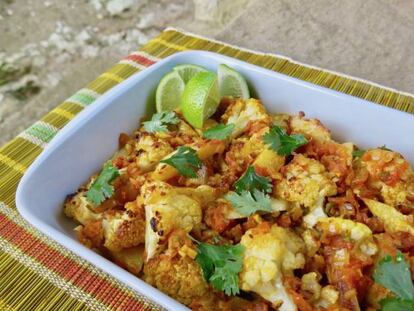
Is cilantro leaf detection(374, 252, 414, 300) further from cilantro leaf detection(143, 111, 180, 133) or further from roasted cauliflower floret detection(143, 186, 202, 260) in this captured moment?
cilantro leaf detection(143, 111, 180, 133)

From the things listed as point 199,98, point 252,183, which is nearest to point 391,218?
point 252,183

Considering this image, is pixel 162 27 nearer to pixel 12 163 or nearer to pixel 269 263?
pixel 12 163

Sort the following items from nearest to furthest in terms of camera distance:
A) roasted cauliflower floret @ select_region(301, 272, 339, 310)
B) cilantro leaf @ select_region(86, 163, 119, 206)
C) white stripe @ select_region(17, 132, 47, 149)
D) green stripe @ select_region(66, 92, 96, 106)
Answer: roasted cauliflower floret @ select_region(301, 272, 339, 310)
cilantro leaf @ select_region(86, 163, 119, 206)
white stripe @ select_region(17, 132, 47, 149)
green stripe @ select_region(66, 92, 96, 106)

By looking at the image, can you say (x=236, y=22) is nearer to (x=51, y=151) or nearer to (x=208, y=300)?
(x=51, y=151)

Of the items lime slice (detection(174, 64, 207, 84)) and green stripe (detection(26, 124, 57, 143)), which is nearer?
lime slice (detection(174, 64, 207, 84))

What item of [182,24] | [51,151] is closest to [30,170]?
[51,151]

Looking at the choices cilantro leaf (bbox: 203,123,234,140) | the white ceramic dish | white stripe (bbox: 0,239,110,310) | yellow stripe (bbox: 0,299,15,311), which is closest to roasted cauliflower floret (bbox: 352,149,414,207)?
the white ceramic dish

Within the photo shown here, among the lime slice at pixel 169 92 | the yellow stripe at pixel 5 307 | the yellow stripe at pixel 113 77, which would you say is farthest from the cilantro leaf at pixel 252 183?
the yellow stripe at pixel 113 77

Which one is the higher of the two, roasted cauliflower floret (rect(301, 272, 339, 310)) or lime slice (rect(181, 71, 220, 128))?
lime slice (rect(181, 71, 220, 128))
